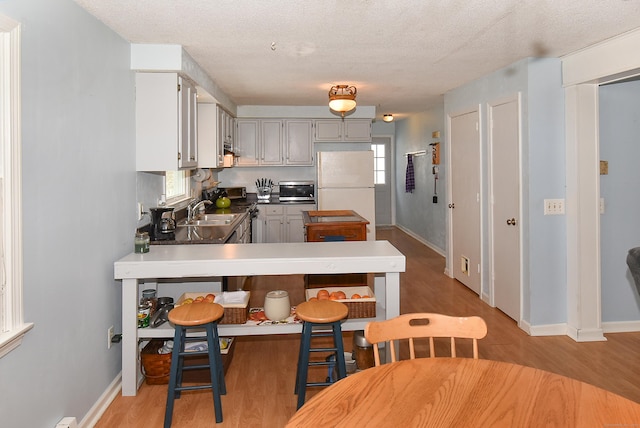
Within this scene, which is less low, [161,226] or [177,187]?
[177,187]

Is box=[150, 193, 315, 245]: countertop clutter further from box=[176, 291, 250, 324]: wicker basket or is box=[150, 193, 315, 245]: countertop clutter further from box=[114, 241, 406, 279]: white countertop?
box=[176, 291, 250, 324]: wicker basket

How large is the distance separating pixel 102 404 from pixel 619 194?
13.6 ft

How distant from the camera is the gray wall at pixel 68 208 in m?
2.02

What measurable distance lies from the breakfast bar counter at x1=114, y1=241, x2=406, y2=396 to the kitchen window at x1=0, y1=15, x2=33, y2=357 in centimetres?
94

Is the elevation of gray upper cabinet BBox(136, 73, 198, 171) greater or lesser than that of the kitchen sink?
greater

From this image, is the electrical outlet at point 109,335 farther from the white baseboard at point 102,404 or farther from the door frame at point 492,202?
the door frame at point 492,202

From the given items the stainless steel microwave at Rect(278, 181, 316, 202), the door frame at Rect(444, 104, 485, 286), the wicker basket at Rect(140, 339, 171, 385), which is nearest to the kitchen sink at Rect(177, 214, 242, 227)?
the wicker basket at Rect(140, 339, 171, 385)

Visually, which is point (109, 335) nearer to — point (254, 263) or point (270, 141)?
point (254, 263)

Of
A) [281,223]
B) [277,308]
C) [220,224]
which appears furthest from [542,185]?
[281,223]

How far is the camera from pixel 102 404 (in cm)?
275

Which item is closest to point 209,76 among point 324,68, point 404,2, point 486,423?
point 324,68

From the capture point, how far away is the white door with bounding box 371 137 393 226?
10555mm

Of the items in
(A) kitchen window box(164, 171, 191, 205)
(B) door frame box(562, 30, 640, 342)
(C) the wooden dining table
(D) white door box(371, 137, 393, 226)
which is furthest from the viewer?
(D) white door box(371, 137, 393, 226)

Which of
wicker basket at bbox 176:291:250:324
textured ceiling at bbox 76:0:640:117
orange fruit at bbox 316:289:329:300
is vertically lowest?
wicker basket at bbox 176:291:250:324
